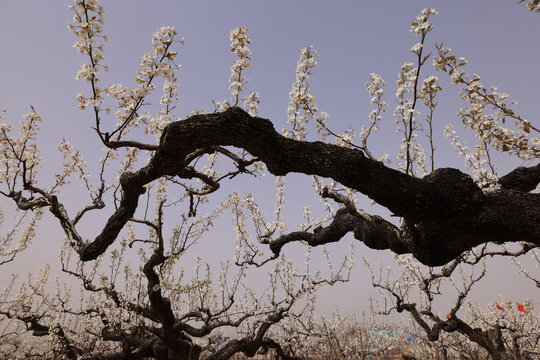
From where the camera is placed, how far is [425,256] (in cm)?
445

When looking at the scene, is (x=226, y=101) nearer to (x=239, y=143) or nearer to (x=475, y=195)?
(x=239, y=143)

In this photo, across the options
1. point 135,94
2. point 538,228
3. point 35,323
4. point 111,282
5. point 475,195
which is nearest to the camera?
point 538,228

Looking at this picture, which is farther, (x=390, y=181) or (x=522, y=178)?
(x=522, y=178)

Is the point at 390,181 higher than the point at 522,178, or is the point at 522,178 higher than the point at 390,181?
the point at 522,178

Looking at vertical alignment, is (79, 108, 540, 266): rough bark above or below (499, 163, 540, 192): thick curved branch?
below

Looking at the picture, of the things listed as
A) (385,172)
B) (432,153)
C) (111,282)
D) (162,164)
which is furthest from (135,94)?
(111,282)

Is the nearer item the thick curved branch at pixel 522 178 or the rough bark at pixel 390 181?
the rough bark at pixel 390 181

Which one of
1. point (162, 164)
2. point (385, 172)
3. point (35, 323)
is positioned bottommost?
point (35, 323)

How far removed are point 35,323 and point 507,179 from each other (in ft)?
52.7

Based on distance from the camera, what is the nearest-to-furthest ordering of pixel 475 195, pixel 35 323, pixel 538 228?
pixel 538 228 < pixel 475 195 < pixel 35 323

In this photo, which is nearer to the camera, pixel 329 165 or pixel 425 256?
pixel 329 165

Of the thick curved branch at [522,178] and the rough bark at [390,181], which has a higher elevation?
the thick curved branch at [522,178]

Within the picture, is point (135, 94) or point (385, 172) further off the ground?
point (135, 94)

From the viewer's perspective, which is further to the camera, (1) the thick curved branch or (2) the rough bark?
(1) the thick curved branch
